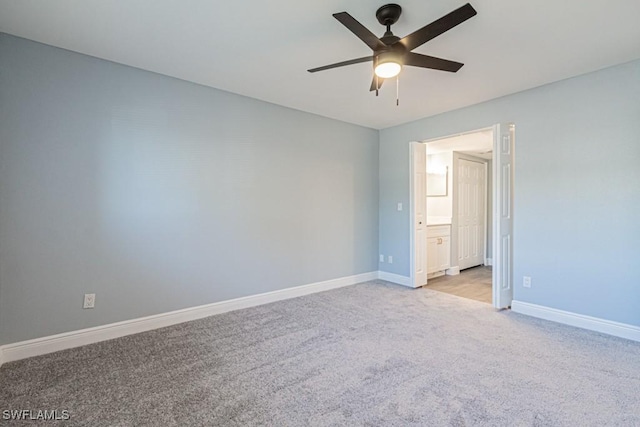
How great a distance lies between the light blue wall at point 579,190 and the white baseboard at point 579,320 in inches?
2.3

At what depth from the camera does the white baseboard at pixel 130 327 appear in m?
2.33

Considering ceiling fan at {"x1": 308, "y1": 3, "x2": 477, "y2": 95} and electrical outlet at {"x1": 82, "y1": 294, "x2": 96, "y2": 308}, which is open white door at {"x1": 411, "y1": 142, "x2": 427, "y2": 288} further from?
electrical outlet at {"x1": 82, "y1": 294, "x2": 96, "y2": 308}

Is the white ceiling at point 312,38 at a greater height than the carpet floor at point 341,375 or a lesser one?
greater

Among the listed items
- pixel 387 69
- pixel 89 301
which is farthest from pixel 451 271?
pixel 89 301

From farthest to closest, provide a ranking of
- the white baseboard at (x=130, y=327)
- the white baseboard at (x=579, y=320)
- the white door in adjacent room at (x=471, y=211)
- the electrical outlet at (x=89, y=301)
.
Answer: the white door in adjacent room at (x=471, y=211)
the white baseboard at (x=579, y=320)
the electrical outlet at (x=89, y=301)
the white baseboard at (x=130, y=327)

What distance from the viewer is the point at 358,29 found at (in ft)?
5.68

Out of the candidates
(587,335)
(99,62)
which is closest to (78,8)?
(99,62)

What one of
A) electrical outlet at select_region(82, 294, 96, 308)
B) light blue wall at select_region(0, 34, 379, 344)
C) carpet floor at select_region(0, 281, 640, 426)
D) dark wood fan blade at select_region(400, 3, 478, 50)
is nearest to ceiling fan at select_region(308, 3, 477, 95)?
dark wood fan blade at select_region(400, 3, 478, 50)

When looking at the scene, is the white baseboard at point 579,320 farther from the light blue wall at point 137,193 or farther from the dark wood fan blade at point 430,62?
the dark wood fan blade at point 430,62

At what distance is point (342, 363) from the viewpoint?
227 cm

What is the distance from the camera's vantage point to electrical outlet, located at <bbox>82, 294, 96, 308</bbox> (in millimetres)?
2578

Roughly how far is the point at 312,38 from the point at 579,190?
2920 millimetres

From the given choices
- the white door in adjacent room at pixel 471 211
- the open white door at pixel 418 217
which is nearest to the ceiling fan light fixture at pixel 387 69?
the open white door at pixel 418 217

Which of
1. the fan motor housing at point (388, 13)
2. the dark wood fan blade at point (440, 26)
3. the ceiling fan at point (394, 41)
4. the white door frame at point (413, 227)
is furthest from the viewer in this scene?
the white door frame at point (413, 227)
